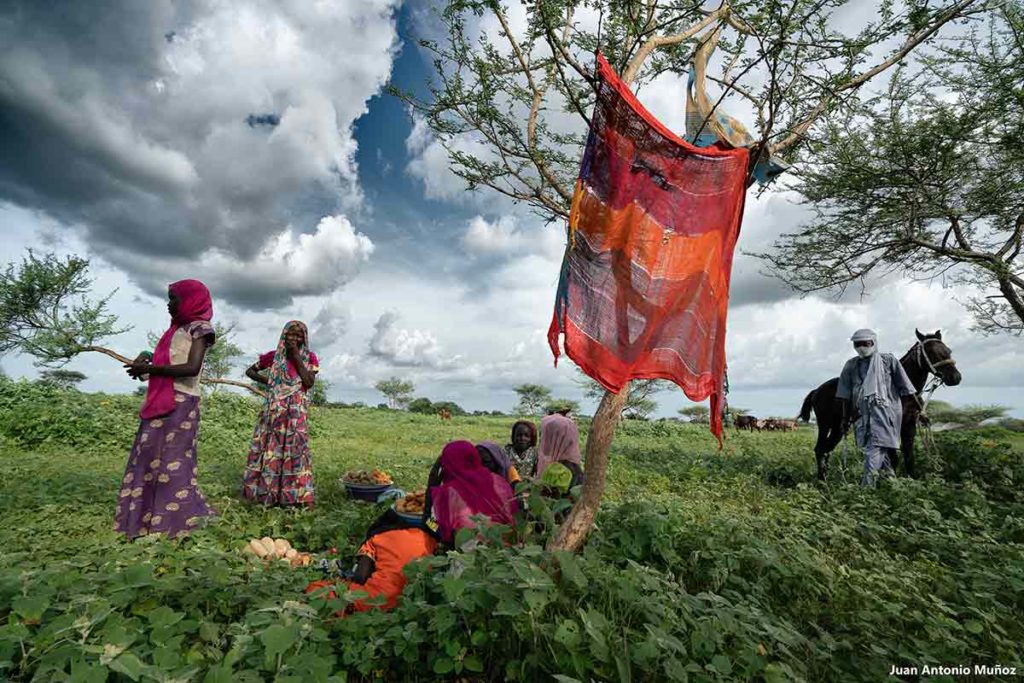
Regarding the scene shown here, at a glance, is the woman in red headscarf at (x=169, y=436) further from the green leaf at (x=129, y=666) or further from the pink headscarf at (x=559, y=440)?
the pink headscarf at (x=559, y=440)

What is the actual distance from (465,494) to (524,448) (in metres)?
2.55

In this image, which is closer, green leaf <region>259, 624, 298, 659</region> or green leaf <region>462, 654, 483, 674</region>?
green leaf <region>259, 624, 298, 659</region>

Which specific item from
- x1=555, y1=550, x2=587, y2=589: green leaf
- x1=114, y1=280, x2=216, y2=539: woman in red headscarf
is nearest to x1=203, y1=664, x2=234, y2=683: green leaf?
x1=555, y1=550, x2=587, y2=589: green leaf

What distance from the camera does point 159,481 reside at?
4.40 m

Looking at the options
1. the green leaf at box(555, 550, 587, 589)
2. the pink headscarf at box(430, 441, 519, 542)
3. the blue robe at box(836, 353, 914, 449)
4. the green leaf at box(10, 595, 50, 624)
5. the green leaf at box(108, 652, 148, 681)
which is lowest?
the green leaf at box(108, 652, 148, 681)

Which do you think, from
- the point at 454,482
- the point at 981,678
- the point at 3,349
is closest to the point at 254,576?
the point at 454,482

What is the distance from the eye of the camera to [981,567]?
3.70 metres

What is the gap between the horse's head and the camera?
7605 millimetres

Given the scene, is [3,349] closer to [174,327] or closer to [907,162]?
[174,327]

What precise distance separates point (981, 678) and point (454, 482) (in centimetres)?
286

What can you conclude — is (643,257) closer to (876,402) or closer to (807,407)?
(876,402)

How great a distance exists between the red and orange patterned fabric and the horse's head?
6.80 meters

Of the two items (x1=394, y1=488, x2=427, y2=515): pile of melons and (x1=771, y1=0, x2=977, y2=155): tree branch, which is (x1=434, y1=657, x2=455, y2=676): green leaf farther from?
(x1=771, y1=0, x2=977, y2=155): tree branch

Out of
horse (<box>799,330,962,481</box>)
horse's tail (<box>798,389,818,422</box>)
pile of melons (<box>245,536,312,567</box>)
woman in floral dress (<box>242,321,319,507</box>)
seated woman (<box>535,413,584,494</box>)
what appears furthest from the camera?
horse's tail (<box>798,389,818,422</box>)
